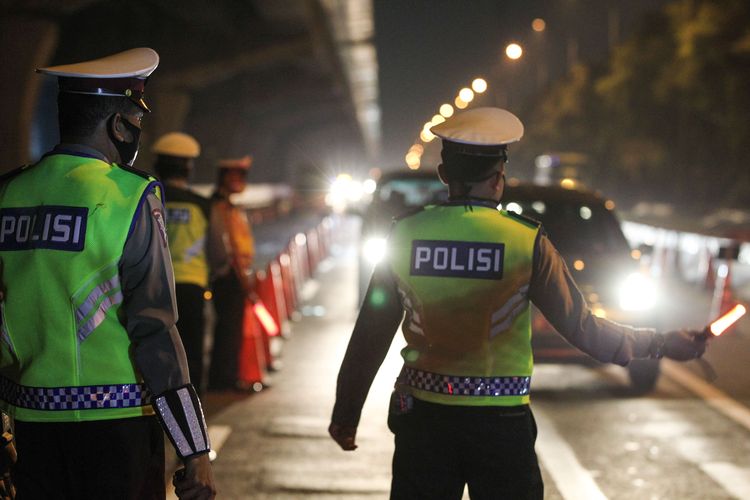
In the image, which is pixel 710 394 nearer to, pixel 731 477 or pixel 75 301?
pixel 731 477

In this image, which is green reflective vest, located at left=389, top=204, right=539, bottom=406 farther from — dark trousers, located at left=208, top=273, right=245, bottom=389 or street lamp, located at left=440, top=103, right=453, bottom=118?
street lamp, located at left=440, top=103, right=453, bottom=118

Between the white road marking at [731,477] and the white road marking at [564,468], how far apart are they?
0.74 metres

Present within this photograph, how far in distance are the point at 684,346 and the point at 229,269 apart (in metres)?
5.11

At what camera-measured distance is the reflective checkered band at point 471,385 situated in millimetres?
3768

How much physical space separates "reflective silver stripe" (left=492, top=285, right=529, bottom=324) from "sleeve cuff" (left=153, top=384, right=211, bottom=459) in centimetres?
102

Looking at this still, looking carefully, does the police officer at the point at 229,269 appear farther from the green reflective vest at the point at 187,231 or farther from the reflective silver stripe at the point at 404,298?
the reflective silver stripe at the point at 404,298

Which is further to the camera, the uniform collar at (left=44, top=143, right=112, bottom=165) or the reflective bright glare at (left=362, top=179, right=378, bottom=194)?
the reflective bright glare at (left=362, top=179, right=378, bottom=194)

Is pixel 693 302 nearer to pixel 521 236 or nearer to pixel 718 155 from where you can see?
pixel 521 236

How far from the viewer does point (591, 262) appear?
406 inches

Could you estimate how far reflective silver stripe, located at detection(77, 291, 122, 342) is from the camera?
127 inches

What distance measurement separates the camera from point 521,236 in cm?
386

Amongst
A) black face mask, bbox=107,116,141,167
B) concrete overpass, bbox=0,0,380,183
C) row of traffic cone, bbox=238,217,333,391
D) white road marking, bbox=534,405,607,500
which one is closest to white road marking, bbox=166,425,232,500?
row of traffic cone, bbox=238,217,333,391

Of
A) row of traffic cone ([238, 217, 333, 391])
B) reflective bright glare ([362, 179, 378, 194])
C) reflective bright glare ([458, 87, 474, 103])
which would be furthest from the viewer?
reflective bright glare ([458, 87, 474, 103])

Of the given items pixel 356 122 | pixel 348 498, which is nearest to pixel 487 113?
pixel 348 498
